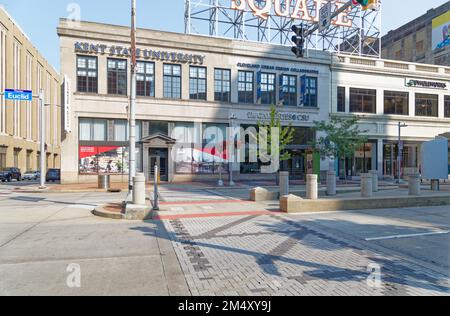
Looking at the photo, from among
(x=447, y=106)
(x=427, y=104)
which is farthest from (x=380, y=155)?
(x=447, y=106)

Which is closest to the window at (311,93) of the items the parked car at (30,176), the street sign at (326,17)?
the street sign at (326,17)

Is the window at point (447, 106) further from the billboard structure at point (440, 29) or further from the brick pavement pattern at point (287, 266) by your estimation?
the brick pavement pattern at point (287, 266)

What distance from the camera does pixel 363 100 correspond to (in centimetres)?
3634

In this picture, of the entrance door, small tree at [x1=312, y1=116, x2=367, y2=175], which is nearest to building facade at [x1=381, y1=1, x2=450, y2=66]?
small tree at [x1=312, y1=116, x2=367, y2=175]

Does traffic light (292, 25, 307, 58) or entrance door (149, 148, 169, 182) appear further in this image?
entrance door (149, 148, 169, 182)

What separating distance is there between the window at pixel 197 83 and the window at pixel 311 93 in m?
12.0

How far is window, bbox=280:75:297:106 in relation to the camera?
3316 cm

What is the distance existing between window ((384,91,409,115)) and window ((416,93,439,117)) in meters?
1.99

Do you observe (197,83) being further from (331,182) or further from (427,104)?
(427,104)

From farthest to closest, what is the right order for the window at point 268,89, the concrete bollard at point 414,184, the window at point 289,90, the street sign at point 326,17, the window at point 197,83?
the window at point 289,90 < the window at point 268,89 < the window at point 197,83 < the concrete bollard at point 414,184 < the street sign at point 326,17

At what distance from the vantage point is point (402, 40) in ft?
195

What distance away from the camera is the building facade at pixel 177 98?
26.8 m

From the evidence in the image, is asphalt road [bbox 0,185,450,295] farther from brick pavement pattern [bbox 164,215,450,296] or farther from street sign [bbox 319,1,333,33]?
street sign [bbox 319,1,333,33]

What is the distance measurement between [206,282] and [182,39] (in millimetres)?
28751
